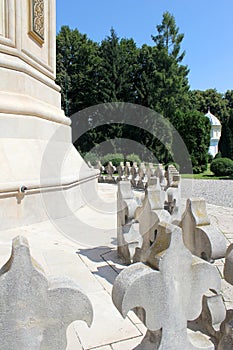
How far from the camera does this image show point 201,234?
236cm

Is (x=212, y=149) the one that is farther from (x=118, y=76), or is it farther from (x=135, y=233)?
(x=135, y=233)

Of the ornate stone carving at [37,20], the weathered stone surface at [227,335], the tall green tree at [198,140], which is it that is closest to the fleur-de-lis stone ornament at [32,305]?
the weathered stone surface at [227,335]

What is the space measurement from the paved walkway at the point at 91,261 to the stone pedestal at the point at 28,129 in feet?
1.47

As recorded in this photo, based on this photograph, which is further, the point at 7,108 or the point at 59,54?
the point at 59,54

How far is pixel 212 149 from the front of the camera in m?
44.3

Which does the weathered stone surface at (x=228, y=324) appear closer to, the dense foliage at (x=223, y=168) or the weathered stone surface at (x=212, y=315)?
the weathered stone surface at (x=212, y=315)

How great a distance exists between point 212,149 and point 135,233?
143ft

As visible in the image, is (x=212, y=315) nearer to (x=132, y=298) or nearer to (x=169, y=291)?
(x=169, y=291)

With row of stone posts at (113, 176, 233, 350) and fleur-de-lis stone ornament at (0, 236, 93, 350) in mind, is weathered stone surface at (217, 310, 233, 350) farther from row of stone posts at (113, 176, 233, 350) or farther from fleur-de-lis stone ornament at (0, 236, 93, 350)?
fleur-de-lis stone ornament at (0, 236, 93, 350)

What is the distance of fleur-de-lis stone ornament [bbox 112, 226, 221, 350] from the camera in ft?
4.26

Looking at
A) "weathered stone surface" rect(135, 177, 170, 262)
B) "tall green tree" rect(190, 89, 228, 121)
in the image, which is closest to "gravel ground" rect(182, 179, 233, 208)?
"weathered stone surface" rect(135, 177, 170, 262)

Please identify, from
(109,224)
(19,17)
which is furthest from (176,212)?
(19,17)

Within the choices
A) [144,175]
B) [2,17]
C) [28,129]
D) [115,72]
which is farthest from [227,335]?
[115,72]

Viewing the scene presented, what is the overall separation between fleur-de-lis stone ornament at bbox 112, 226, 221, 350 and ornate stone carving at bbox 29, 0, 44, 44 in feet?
20.5
